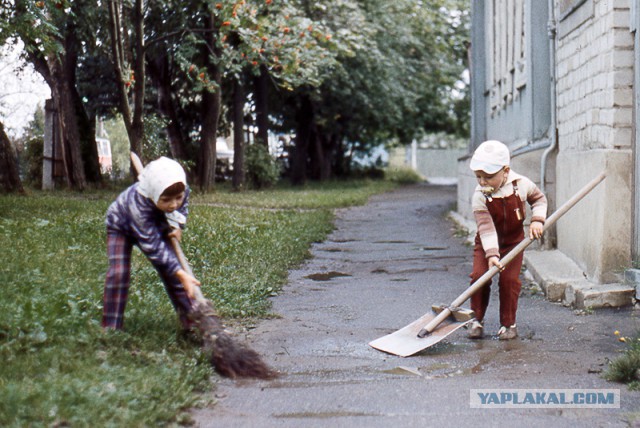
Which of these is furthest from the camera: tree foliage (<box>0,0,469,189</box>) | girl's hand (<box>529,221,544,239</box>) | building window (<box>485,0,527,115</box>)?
tree foliage (<box>0,0,469,189</box>)

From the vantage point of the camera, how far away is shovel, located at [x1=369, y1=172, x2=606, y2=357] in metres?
6.34

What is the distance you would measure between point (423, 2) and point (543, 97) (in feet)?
67.9

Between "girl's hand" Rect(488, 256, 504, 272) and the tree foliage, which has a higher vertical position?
the tree foliage

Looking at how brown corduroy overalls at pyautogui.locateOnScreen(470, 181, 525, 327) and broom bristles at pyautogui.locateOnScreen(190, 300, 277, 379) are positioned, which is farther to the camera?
brown corduroy overalls at pyautogui.locateOnScreen(470, 181, 525, 327)

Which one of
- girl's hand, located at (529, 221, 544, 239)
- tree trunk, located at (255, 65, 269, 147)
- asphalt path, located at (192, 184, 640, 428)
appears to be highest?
tree trunk, located at (255, 65, 269, 147)

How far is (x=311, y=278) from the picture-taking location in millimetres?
9766

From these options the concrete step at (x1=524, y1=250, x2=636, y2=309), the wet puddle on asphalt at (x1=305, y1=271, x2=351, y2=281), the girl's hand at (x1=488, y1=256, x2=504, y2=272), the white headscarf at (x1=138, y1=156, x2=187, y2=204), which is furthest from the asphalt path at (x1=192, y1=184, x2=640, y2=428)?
the white headscarf at (x1=138, y1=156, x2=187, y2=204)

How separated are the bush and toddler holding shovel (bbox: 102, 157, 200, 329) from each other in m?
20.2

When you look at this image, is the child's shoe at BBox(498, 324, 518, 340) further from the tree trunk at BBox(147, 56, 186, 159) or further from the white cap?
the tree trunk at BBox(147, 56, 186, 159)

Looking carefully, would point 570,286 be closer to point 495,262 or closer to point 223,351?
point 495,262

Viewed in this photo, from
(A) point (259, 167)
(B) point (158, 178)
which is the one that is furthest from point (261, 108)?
(B) point (158, 178)

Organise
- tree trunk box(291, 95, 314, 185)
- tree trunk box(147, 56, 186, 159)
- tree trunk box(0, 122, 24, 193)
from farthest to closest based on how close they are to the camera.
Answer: tree trunk box(291, 95, 314, 185) → tree trunk box(147, 56, 186, 159) → tree trunk box(0, 122, 24, 193)

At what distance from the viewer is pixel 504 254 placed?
6969 millimetres

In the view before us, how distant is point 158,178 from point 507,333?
285cm
